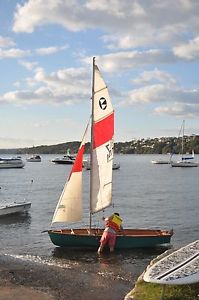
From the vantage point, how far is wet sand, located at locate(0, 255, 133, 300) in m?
15.3

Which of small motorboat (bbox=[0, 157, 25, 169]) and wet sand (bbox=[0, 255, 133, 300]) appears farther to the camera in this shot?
small motorboat (bbox=[0, 157, 25, 169])

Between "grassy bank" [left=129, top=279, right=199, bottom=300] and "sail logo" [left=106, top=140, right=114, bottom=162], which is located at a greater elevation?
"sail logo" [left=106, top=140, right=114, bottom=162]

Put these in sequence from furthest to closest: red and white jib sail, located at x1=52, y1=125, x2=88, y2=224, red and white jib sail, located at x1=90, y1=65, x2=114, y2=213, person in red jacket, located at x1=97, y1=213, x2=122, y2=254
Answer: red and white jib sail, located at x1=52, y1=125, x2=88, y2=224 < red and white jib sail, located at x1=90, y1=65, x2=114, y2=213 < person in red jacket, located at x1=97, y1=213, x2=122, y2=254

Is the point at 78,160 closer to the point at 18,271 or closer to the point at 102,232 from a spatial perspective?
the point at 102,232

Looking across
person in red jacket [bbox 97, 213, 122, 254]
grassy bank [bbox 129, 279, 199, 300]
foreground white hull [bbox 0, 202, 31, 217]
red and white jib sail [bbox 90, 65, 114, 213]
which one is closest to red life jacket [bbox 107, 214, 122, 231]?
person in red jacket [bbox 97, 213, 122, 254]

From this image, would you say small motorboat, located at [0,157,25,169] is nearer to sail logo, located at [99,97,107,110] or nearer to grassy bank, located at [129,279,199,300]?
sail logo, located at [99,97,107,110]

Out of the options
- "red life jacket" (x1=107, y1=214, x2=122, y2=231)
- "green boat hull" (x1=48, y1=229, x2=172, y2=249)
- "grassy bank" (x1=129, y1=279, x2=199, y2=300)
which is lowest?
"green boat hull" (x1=48, y1=229, x2=172, y2=249)

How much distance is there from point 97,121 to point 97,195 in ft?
13.8

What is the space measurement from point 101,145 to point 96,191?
2617mm

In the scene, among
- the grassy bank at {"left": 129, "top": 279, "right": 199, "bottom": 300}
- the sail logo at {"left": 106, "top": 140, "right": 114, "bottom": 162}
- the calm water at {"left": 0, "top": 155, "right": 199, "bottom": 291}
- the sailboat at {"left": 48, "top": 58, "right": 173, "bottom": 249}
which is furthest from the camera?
the sail logo at {"left": 106, "top": 140, "right": 114, "bottom": 162}

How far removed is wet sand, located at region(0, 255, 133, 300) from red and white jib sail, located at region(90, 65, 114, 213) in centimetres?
634

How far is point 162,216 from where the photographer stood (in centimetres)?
3884

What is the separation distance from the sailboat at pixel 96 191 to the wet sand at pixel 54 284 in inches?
152

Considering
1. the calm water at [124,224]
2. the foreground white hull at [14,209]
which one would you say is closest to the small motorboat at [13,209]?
the foreground white hull at [14,209]
